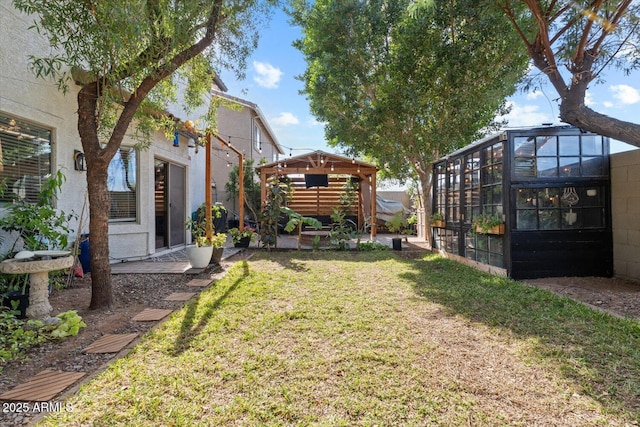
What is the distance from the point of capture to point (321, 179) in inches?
566

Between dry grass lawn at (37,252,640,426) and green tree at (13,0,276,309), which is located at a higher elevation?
green tree at (13,0,276,309)

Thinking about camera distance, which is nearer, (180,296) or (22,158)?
(180,296)

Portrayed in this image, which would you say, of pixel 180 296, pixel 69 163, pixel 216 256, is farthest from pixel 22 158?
pixel 216 256

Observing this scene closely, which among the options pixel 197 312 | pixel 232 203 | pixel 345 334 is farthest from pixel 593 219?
pixel 232 203

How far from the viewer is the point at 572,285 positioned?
548 cm

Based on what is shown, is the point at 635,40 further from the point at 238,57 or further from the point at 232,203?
the point at 232,203

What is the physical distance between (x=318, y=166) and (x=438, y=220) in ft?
17.3

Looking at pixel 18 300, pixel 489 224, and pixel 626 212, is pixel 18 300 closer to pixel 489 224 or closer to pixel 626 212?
pixel 489 224

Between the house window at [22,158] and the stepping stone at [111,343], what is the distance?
2.76 meters

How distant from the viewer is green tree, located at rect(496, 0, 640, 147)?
5.09 meters

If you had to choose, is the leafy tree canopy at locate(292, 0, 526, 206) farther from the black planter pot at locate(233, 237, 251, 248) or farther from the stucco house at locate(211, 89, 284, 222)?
the stucco house at locate(211, 89, 284, 222)

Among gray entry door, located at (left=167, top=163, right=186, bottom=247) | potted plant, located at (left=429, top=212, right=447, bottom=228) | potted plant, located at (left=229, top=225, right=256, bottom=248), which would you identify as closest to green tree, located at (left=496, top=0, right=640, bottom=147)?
potted plant, located at (left=429, top=212, right=447, bottom=228)

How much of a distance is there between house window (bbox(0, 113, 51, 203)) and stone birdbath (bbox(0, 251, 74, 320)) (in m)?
1.28

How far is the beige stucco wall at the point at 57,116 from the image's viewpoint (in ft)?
15.3
